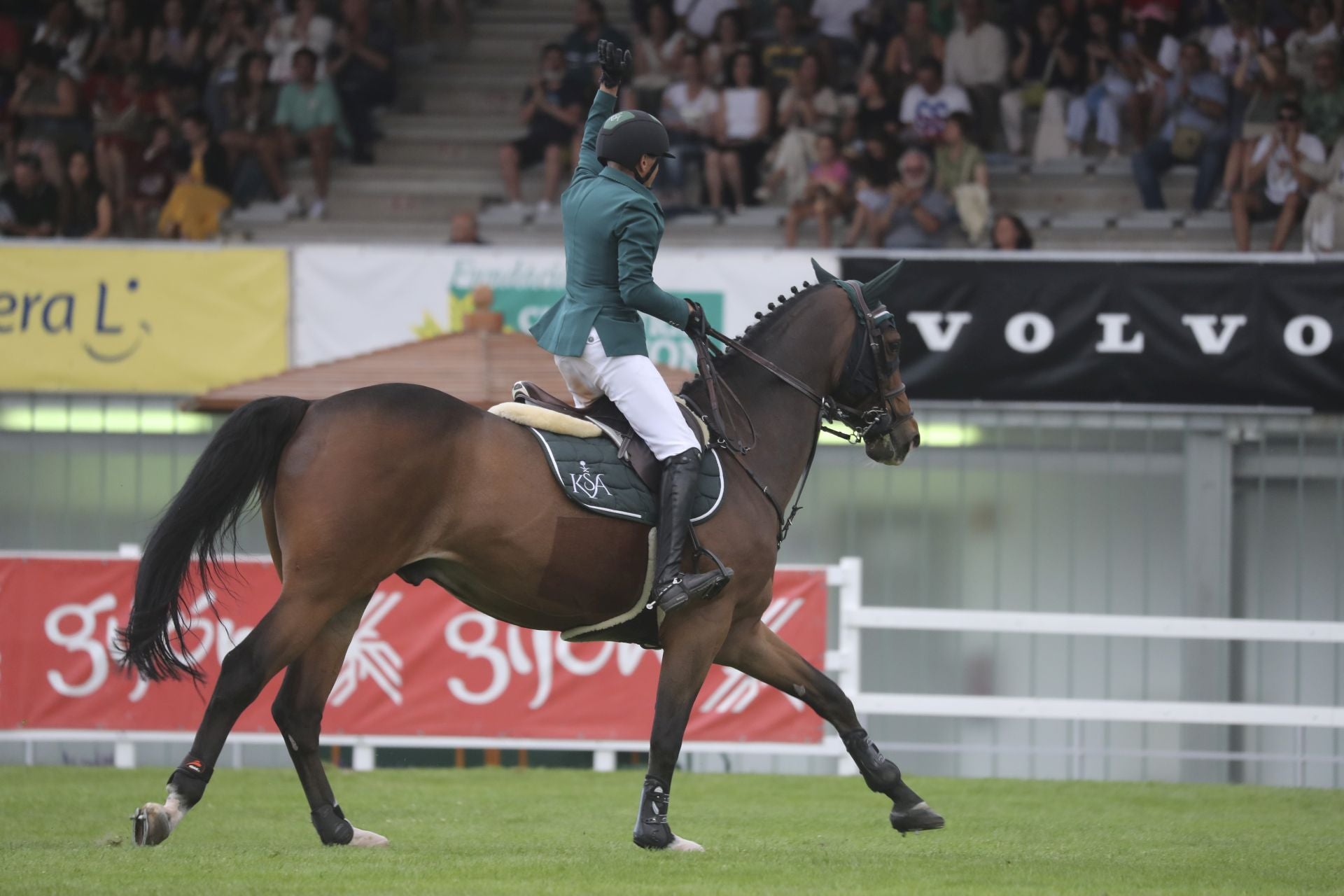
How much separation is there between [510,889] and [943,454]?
8.15 meters

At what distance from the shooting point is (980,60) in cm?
1692

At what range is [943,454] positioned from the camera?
13.4 meters

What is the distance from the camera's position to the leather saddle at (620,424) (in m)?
7.08

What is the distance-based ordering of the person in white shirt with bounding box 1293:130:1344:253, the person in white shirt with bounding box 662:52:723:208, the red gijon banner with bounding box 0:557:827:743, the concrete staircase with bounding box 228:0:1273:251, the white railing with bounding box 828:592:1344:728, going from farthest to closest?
the person in white shirt with bounding box 662:52:723:208
the concrete staircase with bounding box 228:0:1273:251
the person in white shirt with bounding box 1293:130:1344:253
the red gijon banner with bounding box 0:557:827:743
the white railing with bounding box 828:592:1344:728

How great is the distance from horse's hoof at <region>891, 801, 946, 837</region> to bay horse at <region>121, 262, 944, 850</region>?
11 millimetres

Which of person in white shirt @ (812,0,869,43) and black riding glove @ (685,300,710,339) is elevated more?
person in white shirt @ (812,0,869,43)

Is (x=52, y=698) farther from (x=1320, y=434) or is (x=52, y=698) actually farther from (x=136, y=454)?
(x=1320, y=434)

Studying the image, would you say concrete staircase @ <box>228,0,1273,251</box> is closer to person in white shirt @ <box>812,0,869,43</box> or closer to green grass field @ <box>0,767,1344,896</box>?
person in white shirt @ <box>812,0,869,43</box>

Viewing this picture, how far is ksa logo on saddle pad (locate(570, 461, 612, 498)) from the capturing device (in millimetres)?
6910

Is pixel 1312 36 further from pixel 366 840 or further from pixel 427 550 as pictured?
pixel 366 840

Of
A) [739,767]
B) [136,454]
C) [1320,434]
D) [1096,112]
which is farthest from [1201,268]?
[136,454]

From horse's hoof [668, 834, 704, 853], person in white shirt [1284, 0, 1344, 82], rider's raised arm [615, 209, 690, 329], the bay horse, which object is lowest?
horse's hoof [668, 834, 704, 853]

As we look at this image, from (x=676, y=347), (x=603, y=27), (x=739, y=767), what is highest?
(x=603, y=27)

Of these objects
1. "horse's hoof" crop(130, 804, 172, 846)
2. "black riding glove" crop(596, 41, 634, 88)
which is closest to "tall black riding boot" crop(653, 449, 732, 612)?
"black riding glove" crop(596, 41, 634, 88)
